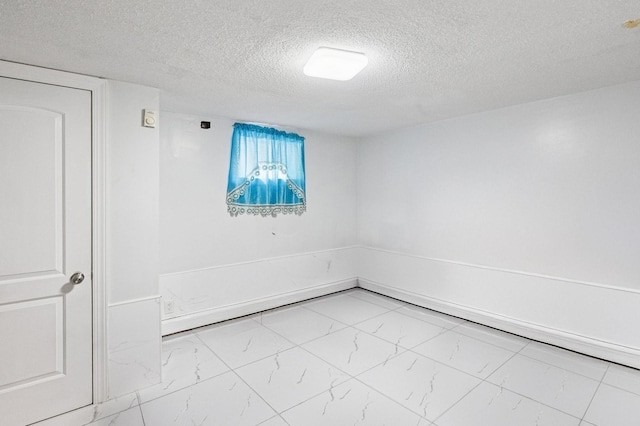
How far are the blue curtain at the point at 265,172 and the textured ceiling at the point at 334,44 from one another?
0.87m

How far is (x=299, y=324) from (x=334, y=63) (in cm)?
264

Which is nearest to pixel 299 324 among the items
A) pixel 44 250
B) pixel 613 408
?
pixel 44 250

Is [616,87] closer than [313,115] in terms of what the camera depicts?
Yes

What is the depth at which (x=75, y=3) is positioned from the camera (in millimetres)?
1411

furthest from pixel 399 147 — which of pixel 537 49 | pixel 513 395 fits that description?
pixel 513 395

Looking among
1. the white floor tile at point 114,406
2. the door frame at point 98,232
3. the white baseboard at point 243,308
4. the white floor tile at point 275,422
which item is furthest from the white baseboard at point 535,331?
the door frame at point 98,232

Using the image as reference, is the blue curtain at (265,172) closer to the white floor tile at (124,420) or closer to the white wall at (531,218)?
the white wall at (531,218)

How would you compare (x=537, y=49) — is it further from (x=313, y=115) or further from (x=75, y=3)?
(x=75, y=3)

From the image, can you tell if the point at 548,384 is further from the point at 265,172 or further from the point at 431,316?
the point at 265,172

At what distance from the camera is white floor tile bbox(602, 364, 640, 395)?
2.30 meters

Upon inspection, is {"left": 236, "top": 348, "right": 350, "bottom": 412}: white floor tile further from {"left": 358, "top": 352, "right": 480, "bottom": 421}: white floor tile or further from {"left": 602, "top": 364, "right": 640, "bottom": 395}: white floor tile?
{"left": 602, "top": 364, "right": 640, "bottom": 395}: white floor tile

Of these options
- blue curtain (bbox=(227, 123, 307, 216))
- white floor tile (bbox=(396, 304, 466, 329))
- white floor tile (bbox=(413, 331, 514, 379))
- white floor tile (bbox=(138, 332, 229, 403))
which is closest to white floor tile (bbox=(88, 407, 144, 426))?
white floor tile (bbox=(138, 332, 229, 403))

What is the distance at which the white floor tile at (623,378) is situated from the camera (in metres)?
2.30

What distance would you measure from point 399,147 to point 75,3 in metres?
3.55
